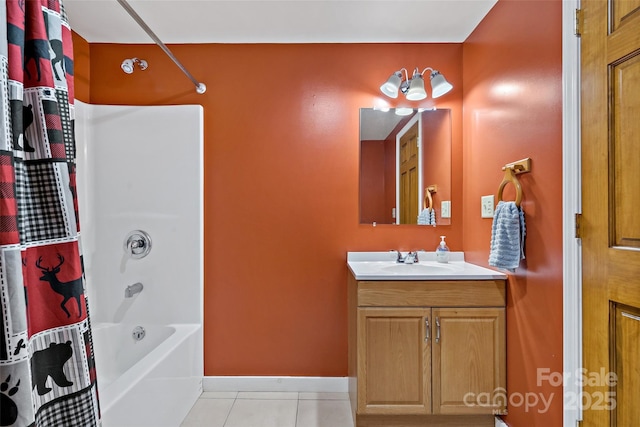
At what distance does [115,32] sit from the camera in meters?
2.21

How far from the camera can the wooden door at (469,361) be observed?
1758 millimetres

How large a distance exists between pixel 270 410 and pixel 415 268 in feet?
4.10

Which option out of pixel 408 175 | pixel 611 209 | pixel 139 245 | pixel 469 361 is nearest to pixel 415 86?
pixel 408 175

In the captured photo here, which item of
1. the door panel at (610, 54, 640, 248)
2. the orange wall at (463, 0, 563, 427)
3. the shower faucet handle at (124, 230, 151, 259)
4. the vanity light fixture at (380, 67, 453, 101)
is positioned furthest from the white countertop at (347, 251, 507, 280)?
the shower faucet handle at (124, 230, 151, 259)

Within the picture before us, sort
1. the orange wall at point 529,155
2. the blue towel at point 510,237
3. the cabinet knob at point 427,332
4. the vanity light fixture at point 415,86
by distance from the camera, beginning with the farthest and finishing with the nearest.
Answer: the vanity light fixture at point 415,86 < the cabinet knob at point 427,332 < the blue towel at point 510,237 < the orange wall at point 529,155

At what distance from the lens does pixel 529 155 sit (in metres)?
1.56

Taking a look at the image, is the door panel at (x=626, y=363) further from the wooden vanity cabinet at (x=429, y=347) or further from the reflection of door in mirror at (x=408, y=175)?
the reflection of door in mirror at (x=408, y=175)

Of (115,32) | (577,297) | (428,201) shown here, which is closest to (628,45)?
(577,297)

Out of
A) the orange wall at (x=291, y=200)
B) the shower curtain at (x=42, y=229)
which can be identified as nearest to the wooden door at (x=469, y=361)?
the orange wall at (x=291, y=200)

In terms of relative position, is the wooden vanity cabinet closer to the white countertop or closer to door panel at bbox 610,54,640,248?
the white countertop

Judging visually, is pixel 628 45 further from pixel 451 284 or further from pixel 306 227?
pixel 306 227

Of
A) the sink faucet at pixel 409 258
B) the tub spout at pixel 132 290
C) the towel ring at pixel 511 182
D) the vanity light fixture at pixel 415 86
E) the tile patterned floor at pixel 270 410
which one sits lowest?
the tile patterned floor at pixel 270 410

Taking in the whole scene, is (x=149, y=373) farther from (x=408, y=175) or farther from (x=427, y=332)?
(x=408, y=175)

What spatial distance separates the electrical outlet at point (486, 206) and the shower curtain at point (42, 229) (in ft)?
6.24
